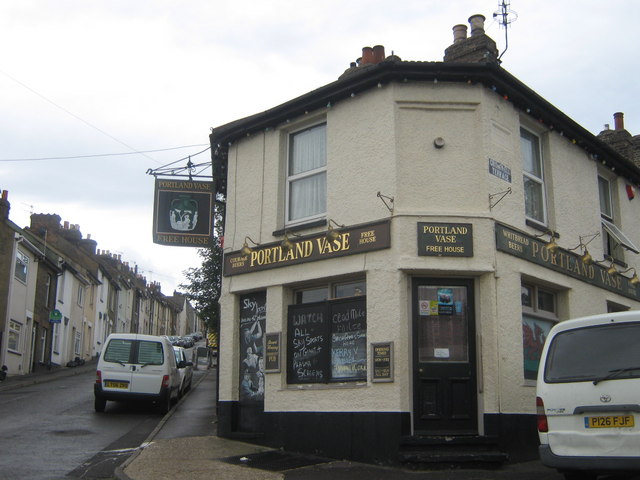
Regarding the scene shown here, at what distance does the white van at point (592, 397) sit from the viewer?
6.87m

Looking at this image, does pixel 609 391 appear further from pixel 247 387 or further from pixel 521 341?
pixel 247 387

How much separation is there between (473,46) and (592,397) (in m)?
7.29

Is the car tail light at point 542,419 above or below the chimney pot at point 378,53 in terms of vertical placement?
below

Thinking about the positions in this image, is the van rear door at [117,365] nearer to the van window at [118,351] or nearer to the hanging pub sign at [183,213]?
the van window at [118,351]

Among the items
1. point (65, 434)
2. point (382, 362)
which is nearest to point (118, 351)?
point (65, 434)

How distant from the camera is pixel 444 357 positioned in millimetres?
10141

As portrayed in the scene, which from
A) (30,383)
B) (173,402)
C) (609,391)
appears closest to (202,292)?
(173,402)

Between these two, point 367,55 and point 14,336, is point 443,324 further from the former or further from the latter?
point 14,336

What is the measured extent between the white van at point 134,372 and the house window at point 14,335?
14.9m

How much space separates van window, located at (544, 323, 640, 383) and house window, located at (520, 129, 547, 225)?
4.49 metres

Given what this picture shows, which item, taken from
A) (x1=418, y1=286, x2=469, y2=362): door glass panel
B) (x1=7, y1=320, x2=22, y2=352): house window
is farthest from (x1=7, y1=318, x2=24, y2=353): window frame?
(x1=418, y1=286, x2=469, y2=362): door glass panel

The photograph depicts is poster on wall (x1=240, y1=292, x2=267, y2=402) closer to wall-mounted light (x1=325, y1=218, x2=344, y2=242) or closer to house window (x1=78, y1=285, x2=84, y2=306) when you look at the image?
wall-mounted light (x1=325, y1=218, x2=344, y2=242)

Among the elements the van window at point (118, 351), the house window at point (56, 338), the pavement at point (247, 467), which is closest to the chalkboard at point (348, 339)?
the pavement at point (247, 467)

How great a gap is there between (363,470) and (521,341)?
3.10m
